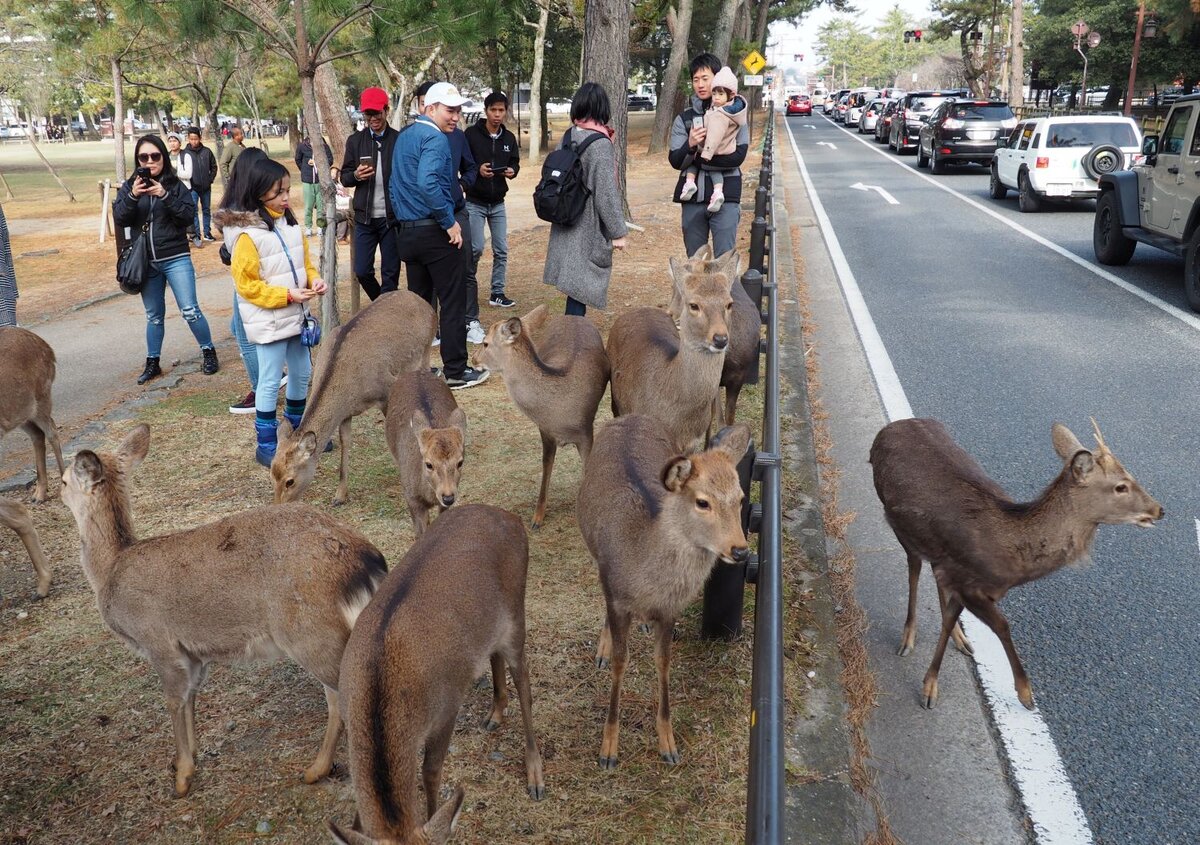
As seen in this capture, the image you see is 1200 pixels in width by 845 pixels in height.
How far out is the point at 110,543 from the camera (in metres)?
4.15

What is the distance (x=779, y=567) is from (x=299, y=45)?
22.2ft

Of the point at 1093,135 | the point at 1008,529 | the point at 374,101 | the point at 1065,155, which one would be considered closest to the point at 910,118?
the point at 1093,135

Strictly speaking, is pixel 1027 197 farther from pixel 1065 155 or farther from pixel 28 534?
pixel 28 534

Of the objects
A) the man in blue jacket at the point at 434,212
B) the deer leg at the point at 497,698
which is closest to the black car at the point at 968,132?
the man in blue jacket at the point at 434,212

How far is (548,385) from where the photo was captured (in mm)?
6082

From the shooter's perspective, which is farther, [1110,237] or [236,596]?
[1110,237]

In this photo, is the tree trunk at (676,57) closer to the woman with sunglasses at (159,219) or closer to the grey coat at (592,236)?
the woman with sunglasses at (159,219)

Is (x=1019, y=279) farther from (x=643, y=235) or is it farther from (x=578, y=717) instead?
(x=578, y=717)

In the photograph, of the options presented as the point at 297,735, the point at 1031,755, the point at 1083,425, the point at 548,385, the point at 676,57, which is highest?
the point at 676,57

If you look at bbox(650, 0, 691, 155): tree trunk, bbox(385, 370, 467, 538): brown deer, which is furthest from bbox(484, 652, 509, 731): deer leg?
bbox(650, 0, 691, 155): tree trunk

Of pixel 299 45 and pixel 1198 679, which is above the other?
pixel 299 45

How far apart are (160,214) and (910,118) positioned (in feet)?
92.2

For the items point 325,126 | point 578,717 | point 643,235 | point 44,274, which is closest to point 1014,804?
point 578,717

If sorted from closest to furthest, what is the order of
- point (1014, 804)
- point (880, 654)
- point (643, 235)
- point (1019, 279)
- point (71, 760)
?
point (1014, 804)
point (71, 760)
point (880, 654)
point (1019, 279)
point (643, 235)
